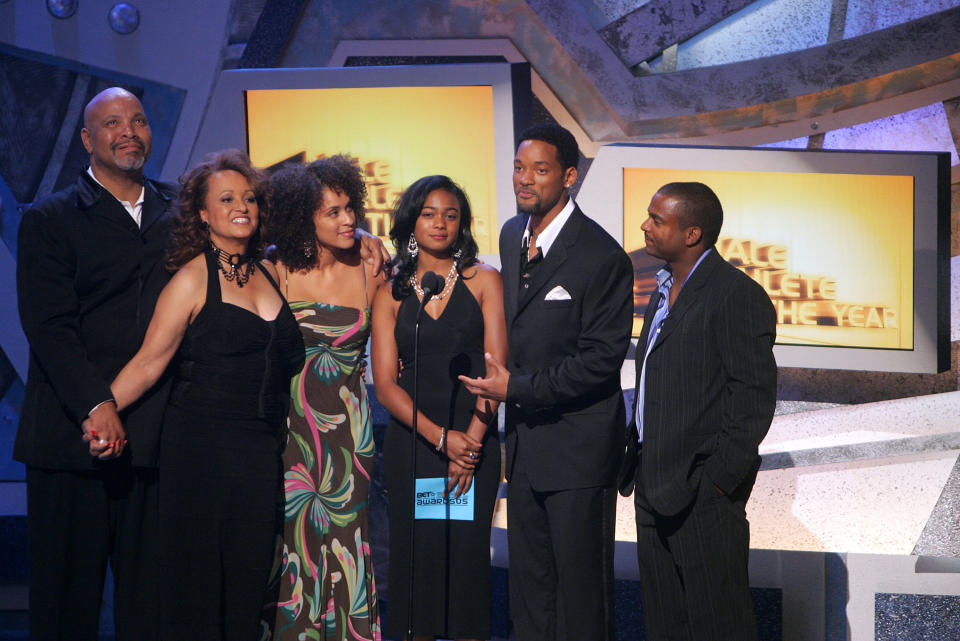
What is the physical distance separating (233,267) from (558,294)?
1.04 meters

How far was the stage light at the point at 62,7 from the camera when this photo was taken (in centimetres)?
464

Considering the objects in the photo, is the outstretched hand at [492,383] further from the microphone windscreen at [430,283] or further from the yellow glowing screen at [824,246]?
the yellow glowing screen at [824,246]

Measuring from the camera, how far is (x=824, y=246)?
166 inches

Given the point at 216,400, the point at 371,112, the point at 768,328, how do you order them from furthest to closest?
the point at 371,112 → the point at 216,400 → the point at 768,328

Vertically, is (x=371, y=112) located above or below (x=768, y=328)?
above

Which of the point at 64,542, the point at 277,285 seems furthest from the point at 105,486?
the point at 277,285

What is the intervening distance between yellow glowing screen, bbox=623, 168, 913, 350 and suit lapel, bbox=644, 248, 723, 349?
1.34 metres

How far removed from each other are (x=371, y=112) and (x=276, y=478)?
6.71ft

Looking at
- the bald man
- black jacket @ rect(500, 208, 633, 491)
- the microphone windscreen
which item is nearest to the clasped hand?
the bald man

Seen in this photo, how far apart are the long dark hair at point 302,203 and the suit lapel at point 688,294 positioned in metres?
1.16

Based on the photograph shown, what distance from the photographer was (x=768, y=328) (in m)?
2.82

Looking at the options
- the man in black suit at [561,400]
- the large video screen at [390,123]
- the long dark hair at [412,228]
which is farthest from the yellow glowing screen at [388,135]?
the man in black suit at [561,400]

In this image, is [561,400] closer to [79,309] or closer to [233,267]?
[233,267]

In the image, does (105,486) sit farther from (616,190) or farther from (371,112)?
(616,190)
